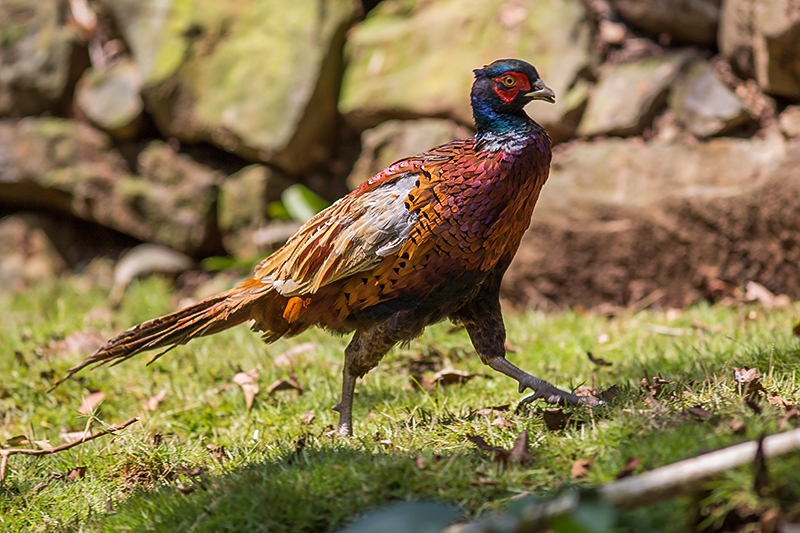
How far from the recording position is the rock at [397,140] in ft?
20.2

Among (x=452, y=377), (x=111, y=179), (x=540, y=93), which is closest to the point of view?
(x=540, y=93)

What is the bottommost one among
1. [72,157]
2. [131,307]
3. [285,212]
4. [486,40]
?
[131,307]

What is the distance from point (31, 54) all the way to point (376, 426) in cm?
542

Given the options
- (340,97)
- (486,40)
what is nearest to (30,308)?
(340,97)

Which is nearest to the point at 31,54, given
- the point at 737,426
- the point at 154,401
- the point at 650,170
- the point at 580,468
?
the point at 154,401

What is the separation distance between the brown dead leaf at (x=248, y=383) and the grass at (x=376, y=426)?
0.13ft

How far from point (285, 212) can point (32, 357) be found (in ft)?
7.42

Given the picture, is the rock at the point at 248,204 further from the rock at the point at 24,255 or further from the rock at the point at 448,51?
the rock at the point at 24,255

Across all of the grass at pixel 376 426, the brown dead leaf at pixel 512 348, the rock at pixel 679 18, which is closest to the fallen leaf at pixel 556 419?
the grass at pixel 376 426

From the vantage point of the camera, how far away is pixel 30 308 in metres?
6.48

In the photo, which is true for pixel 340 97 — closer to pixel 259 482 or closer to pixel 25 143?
pixel 25 143

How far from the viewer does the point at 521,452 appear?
2.75 m

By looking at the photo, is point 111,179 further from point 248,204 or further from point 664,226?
point 664,226

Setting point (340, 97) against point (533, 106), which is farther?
point (340, 97)
